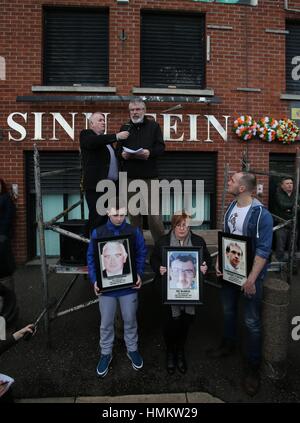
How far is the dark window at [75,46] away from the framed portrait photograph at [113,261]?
502cm

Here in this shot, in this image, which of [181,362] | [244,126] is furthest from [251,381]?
[244,126]

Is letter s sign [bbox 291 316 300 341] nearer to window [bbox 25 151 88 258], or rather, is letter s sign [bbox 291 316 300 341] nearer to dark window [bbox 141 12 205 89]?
window [bbox 25 151 88 258]

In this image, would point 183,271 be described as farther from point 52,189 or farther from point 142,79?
point 142,79

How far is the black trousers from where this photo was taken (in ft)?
10.5

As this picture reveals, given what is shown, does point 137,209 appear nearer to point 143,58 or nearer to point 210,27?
point 143,58

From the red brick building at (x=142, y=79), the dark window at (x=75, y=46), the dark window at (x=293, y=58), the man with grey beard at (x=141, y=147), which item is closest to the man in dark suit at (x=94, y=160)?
the man with grey beard at (x=141, y=147)

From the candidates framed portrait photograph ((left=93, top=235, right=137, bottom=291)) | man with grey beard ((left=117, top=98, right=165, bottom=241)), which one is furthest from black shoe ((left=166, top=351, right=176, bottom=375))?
man with grey beard ((left=117, top=98, right=165, bottom=241))

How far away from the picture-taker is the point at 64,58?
6.86 m

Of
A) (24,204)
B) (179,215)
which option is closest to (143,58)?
(24,204)

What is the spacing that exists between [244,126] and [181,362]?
5.20m

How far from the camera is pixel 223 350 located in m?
3.55

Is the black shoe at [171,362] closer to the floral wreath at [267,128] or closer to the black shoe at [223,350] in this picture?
the black shoe at [223,350]

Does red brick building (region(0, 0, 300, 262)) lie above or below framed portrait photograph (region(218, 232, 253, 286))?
above
